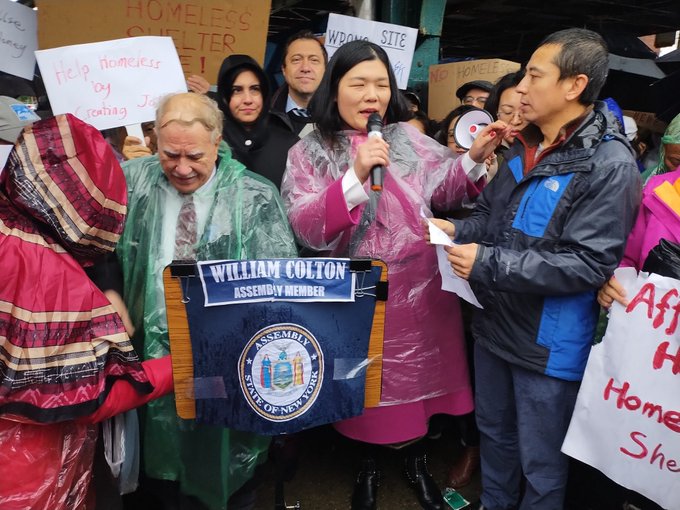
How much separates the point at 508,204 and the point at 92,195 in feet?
4.61

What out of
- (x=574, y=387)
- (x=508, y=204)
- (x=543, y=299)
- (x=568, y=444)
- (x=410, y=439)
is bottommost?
(x=410, y=439)

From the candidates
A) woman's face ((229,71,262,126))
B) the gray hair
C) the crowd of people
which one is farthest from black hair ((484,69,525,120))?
the gray hair

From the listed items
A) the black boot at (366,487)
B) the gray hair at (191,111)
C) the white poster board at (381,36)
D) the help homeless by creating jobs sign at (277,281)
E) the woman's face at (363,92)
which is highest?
the white poster board at (381,36)

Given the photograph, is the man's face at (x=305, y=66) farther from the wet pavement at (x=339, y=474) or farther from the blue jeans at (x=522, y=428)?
the wet pavement at (x=339, y=474)

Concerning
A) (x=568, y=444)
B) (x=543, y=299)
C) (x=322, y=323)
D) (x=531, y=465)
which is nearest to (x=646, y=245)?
(x=543, y=299)

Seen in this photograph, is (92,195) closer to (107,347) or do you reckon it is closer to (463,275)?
(107,347)

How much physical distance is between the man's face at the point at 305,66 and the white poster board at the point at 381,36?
1.73 ft

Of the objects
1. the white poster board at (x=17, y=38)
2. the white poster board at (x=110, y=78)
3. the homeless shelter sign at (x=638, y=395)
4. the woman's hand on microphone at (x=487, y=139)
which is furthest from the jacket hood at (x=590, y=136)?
the white poster board at (x=17, y=38)

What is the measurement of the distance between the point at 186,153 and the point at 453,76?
2478mm

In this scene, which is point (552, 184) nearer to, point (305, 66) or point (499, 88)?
point (499, 88)

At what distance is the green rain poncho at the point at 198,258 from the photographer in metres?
1.94

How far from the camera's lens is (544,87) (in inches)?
71.1

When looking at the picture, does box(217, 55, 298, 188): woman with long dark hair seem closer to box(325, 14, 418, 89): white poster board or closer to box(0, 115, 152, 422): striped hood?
box(325, 14, 418, 89): white poster board

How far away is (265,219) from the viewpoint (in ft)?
6.66
